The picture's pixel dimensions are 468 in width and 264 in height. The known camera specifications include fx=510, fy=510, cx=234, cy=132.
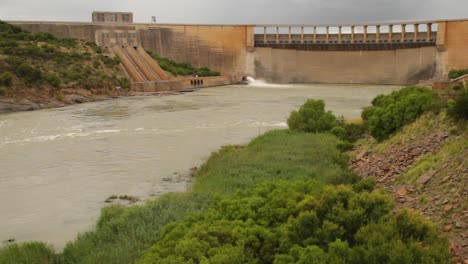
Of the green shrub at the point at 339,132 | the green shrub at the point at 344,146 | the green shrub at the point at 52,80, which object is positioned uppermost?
the green shrub at the point at 52,80

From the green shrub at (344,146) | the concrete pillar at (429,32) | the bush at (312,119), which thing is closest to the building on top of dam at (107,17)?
the concrete pillar at (429,32)

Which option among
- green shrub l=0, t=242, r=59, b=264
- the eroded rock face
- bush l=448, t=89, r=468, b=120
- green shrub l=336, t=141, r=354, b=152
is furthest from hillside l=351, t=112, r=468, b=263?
green shrub l=0, t=242, r=59, b=264

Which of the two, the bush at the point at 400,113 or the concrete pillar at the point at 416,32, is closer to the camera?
the bush at the point at 400,113

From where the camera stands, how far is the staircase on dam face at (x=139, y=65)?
45188mm

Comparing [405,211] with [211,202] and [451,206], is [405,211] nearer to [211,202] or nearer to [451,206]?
[451,206]

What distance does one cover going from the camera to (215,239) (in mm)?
6859

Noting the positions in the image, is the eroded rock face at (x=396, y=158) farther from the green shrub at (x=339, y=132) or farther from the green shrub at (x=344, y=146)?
the green shrub at (x=339, y=132)

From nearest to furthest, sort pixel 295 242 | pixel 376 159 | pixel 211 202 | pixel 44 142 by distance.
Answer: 1. pixel 295 242
2. pixel 211 202
3. pixel 376 159
4. pixel 44 142

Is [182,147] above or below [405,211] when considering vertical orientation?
below

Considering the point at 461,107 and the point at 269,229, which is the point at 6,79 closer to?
the point at 461,107

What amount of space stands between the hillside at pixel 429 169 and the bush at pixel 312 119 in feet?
12.4

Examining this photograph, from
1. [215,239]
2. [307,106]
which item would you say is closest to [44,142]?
[307,106]

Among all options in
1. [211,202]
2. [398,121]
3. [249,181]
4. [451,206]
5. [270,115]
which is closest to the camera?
[451,206]

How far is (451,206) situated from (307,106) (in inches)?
472
